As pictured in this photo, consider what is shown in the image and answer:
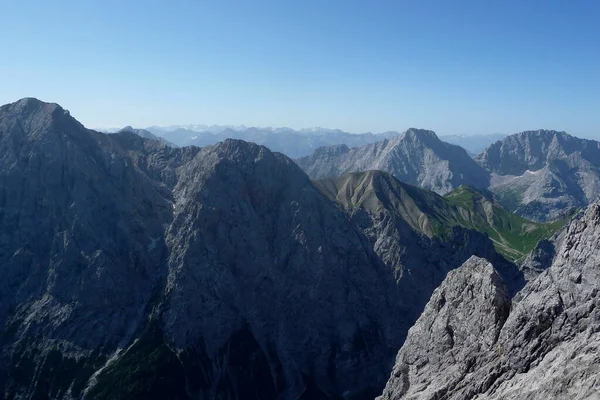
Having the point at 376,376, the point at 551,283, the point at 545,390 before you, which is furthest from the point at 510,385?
the point at 376,376

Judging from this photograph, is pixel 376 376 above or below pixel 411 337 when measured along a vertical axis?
below

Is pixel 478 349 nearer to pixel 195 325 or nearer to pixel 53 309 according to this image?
pixel 195 325

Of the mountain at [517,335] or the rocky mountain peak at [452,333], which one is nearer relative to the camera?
the mountain at [517,335]

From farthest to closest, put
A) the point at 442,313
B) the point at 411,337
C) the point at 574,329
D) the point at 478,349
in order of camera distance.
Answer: the point at 411,337
the point at 442,313
the point at 478,349
the point at 574,329

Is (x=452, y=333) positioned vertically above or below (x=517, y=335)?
below

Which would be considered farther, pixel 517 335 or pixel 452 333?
pixel 452 333

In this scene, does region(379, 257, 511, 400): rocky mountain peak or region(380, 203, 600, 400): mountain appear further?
region(379, 257, 511, 400): rocky mountain peak

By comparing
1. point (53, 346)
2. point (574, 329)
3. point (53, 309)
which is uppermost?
point (574, 329)

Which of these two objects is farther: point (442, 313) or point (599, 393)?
A: point (442, 313)
